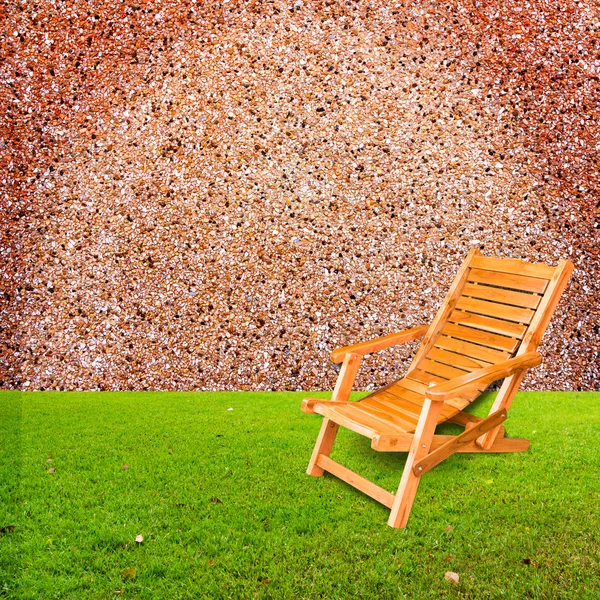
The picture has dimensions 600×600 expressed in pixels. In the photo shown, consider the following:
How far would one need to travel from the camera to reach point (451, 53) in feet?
15.5

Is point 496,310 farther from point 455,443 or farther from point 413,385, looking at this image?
point 455,443

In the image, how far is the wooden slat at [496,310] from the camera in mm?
3096

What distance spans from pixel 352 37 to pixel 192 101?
51.3 inches

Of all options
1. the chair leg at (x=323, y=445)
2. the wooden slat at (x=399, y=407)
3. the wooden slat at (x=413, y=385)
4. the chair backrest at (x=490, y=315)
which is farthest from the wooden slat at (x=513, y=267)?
the chair leg at (x=323, y=445)

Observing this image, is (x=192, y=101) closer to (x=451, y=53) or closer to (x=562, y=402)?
(x=451, y=53)

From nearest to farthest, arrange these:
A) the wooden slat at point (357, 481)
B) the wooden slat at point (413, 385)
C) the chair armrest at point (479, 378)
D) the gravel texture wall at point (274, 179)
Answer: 1. the chair armrest at point (479, 378)
2. the wooden slat at point (357, 481)
3. the wooden slat at point (413, 385)
4. the gravel texture wall at point (274, 179)

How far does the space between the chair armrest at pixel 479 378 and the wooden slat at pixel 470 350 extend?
244mm

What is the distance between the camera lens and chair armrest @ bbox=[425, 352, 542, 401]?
2.40m

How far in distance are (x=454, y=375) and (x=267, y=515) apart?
4.07 ft

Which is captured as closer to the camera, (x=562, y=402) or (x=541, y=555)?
(x=541, y=555)

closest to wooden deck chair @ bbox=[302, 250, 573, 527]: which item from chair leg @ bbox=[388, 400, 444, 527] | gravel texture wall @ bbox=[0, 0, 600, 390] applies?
chair leg @ bbox=[388, 400, 444, 527]

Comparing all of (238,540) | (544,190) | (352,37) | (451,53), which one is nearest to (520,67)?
(451,53)

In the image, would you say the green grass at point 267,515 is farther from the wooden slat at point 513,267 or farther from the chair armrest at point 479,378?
the wooden slat at point 513,267

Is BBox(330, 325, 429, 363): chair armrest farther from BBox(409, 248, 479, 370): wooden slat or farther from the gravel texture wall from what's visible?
the gravel texture wall
